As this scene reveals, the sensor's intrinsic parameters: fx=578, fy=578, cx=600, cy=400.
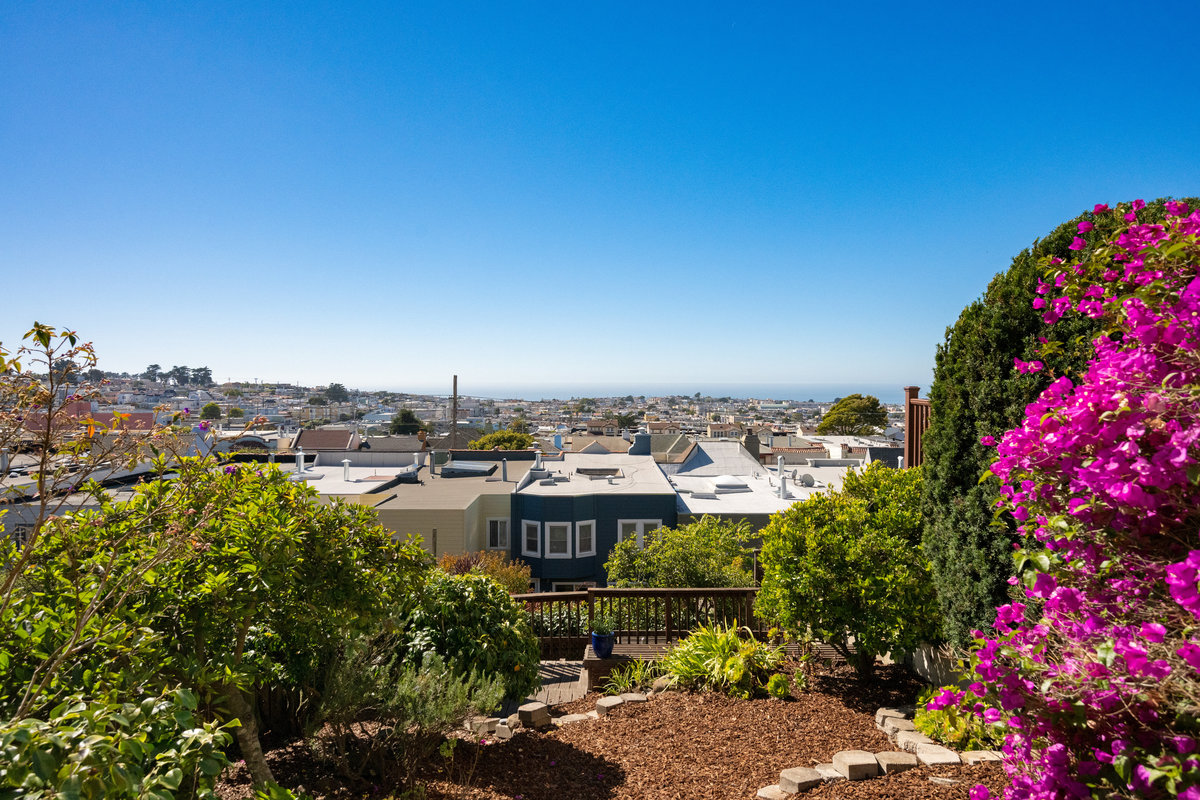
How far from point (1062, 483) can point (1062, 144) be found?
850cm

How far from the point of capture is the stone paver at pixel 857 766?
3873mm

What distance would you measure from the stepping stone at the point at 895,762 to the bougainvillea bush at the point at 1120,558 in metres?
2.07

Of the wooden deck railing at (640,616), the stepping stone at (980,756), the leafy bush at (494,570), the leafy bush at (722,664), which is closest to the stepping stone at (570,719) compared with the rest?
the leafy bush at (722,664)

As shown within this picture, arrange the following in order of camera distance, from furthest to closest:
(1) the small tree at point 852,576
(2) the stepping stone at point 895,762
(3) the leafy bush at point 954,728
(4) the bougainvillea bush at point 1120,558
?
(1) the small tree at point 852,576 → (3) the leafy bush at point 954,728 → (2) the stepping stone at point 895,762 → (4) the bougainvillea bush at point 1120,558

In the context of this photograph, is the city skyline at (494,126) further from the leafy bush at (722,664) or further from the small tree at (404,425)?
the small tree at (404,425)

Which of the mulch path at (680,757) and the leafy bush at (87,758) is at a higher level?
the leafy bush at (87,758)

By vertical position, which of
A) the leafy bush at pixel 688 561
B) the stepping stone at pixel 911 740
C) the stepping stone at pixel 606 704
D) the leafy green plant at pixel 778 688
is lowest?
the leafy bush at pixel 688 561

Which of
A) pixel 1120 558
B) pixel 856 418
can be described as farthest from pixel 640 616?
pixel 856 418

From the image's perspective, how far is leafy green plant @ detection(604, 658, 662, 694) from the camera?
265 inches

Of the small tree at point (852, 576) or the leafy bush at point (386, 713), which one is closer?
the leafy bush at point (386, 713)

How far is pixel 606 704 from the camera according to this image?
5.91m

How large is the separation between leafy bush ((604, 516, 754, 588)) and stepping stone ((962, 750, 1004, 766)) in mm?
6450

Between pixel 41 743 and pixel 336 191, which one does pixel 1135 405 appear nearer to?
pixel 41 743

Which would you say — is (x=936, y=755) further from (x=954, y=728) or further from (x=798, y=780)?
(x=798, y=780)
